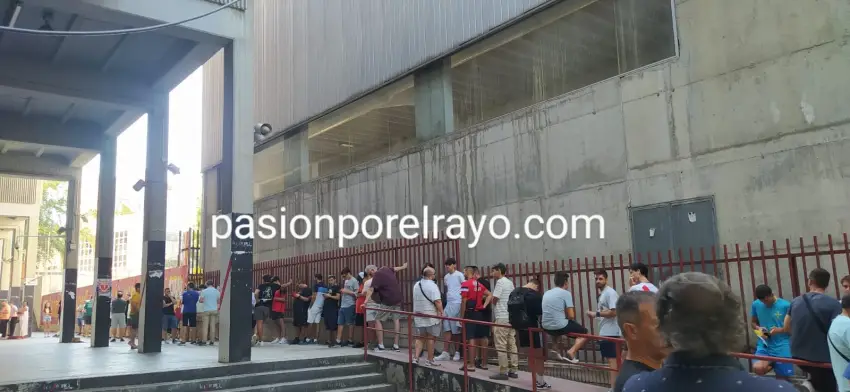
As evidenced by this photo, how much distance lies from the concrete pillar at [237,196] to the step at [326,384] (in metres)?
1.08

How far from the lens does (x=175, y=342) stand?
14711 mm

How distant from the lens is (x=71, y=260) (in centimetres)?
1753

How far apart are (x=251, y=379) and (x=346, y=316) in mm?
3305

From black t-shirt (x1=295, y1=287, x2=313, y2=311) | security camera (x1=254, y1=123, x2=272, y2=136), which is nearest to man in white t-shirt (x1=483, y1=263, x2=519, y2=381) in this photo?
security camera (x1=254, y1=123, x2=272, y2=136)

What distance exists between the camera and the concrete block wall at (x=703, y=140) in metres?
7.71

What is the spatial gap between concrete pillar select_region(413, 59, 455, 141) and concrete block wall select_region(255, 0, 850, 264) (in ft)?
4.26

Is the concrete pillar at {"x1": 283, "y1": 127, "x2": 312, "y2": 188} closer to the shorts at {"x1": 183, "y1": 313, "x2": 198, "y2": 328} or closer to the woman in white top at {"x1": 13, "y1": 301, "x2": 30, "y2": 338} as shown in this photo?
the shorts at {"x1": 183, "y1": 313, "x2": 198, "y2": 328}

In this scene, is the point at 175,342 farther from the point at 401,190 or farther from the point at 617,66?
the point at 617,66

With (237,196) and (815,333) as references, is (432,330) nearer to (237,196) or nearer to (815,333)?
(237,196)

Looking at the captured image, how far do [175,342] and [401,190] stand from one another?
6460mm

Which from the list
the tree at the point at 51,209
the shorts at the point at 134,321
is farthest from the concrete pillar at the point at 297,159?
the tree at the point at 51,209

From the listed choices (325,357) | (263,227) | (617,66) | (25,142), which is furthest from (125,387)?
(263,227)

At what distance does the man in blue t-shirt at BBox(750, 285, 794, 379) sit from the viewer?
6.63m

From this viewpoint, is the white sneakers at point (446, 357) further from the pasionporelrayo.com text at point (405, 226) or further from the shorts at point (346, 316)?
the pasionporelrayo.com text at point (405, 226)
